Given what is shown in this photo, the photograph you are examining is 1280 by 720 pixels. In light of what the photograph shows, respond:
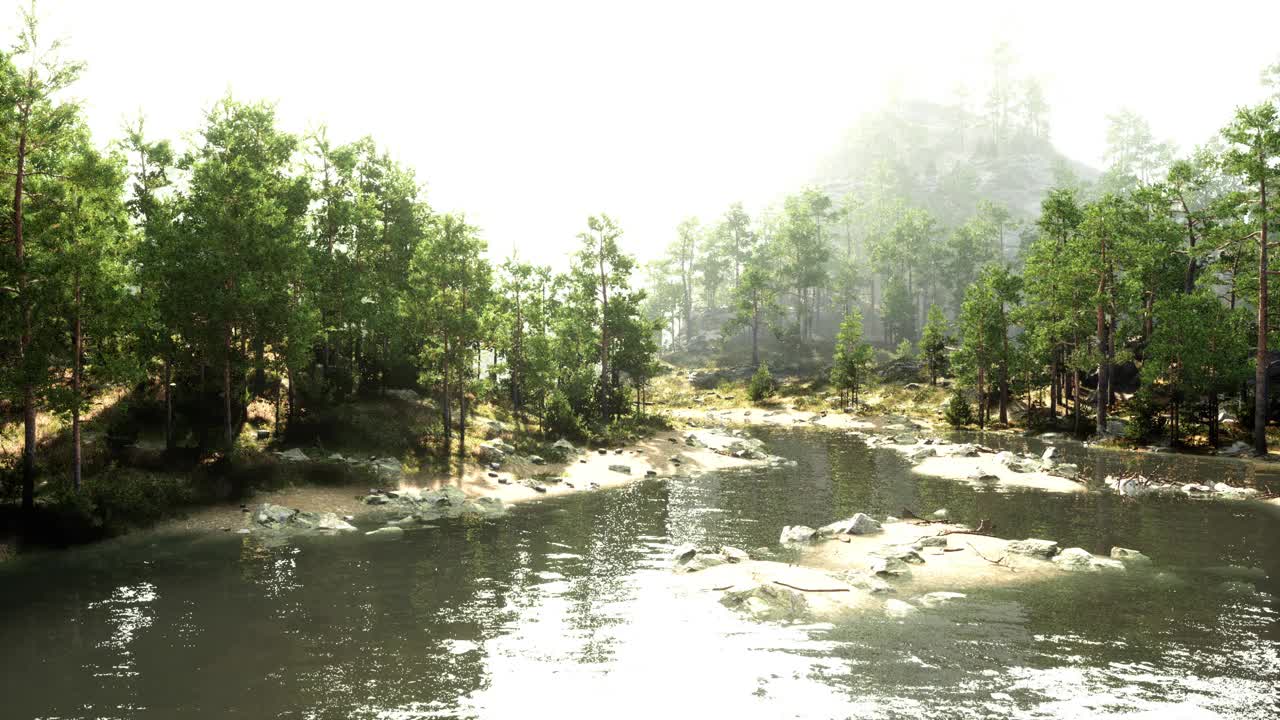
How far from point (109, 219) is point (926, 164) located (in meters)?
197

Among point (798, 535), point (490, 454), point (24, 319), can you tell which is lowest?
point (798, 535)

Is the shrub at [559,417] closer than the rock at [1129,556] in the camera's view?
No

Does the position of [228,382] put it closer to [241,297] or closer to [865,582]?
[241,297]

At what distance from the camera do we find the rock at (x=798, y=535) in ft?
79.4

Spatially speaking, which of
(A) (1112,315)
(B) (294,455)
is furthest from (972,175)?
(B) (294,455)

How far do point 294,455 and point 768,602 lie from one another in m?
25.0

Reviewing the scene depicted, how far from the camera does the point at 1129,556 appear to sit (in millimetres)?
21469

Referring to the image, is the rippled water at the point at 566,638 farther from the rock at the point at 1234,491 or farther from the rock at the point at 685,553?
the rock at the point at 1234,491

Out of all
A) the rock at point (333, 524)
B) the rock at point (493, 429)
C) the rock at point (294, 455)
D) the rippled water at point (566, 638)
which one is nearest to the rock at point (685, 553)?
the rippled water at point (566, 638)

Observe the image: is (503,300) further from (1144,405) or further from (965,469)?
(1144,405)

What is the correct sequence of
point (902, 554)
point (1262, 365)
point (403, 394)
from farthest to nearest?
point (403, 394), point (1262, 365), point (902, 554)

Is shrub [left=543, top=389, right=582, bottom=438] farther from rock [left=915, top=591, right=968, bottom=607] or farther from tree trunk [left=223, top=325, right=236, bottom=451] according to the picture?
rock [left=915, top=591, right=968, bottom=607]

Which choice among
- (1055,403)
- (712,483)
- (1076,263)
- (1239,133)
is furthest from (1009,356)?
(712,483)

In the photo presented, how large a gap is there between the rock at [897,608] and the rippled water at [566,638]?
392 millimetres
